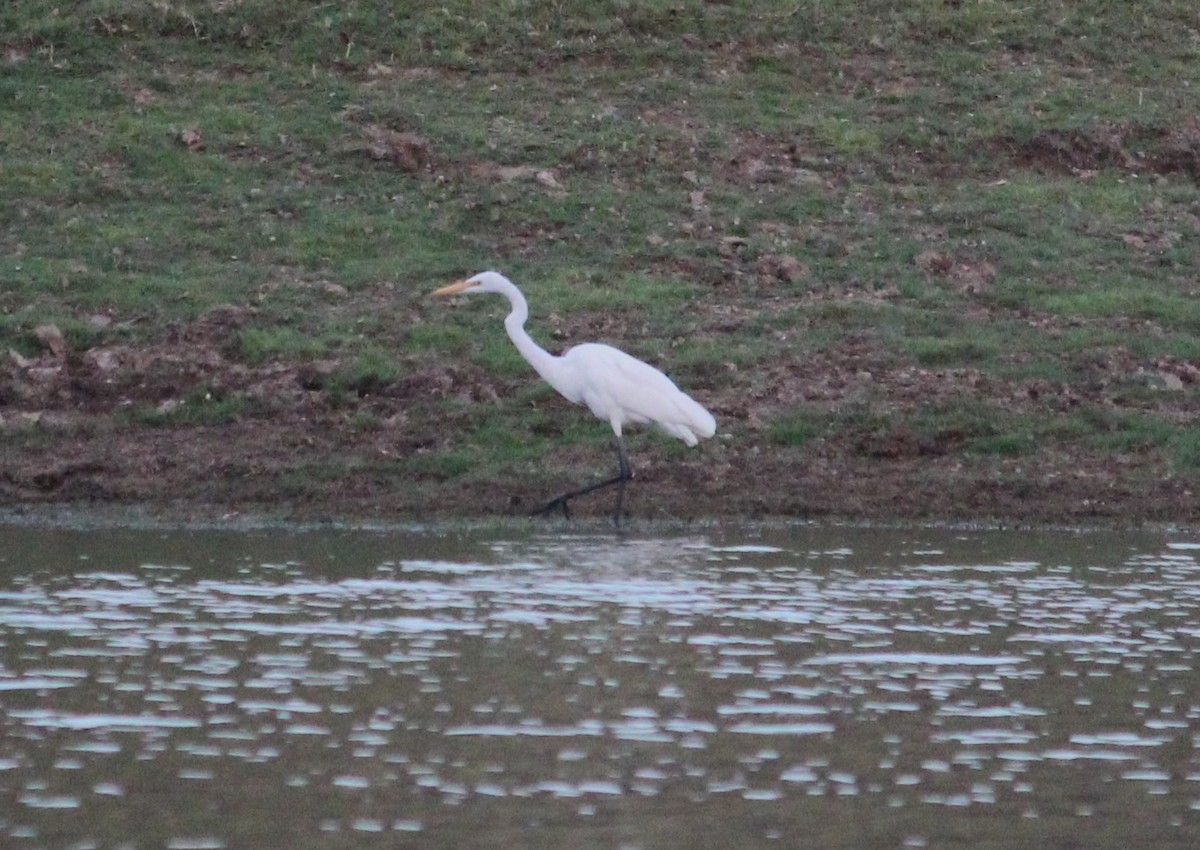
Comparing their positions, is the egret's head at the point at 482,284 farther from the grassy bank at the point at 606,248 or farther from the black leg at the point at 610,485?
the black leg at the point at 610,485

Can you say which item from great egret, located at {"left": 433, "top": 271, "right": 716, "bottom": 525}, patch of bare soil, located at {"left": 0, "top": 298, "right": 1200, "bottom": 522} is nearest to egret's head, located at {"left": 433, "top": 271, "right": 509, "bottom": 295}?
patch of bare soil, located at {"left": 0, "top": 298, "right": 1200, "bottom": 522}

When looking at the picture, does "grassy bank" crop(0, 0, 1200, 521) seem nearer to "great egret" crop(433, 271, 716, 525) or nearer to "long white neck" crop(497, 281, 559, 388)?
"great egret" crop(433, 271, 716, 525)

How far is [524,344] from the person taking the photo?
14.8m

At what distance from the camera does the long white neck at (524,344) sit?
14578 millimetres

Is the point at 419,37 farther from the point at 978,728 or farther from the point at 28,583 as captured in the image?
the point at 978,728

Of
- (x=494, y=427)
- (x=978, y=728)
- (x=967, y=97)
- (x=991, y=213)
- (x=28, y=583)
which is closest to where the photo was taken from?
(x=978, y=728)

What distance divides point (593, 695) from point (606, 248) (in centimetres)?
1021

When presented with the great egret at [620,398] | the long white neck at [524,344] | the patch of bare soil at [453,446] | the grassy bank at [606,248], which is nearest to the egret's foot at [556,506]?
the great egret at [620,398]

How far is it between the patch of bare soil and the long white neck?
54cm

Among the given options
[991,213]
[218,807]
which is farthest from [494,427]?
[218,807]

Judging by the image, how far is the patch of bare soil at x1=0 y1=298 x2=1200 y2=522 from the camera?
1391 cm

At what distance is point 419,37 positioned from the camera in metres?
22.9

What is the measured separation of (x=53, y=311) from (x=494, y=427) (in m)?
3.81

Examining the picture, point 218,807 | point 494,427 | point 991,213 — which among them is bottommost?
point 218,807
